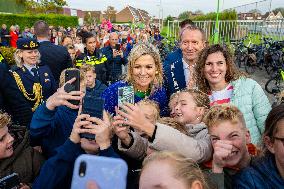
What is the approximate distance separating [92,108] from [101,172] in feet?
1.70

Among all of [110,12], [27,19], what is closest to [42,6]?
[27,19]

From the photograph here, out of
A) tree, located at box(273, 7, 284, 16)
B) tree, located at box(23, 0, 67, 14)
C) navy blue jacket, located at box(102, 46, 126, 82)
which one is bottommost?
navy blue jacket, located at box(102, 46, 126, 82)

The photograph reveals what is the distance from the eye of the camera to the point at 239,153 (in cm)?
187

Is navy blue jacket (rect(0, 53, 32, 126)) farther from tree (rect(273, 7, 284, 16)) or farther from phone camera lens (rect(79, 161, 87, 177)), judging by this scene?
tree (rect(273, 7, 284, 16))

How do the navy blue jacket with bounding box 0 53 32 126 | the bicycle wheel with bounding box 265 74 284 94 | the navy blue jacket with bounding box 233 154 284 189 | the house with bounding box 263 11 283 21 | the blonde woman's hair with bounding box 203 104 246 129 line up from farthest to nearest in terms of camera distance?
the house with bounding box 263 11 283 21
the bicycle wheel with bounding box 265 74 284 94
the navy blue jacket with bounding box 0 53 32 126
the blonde woman's hair with bounding box 203 104 246 129
the navy blue jacket with bounding box 233 154 284 189

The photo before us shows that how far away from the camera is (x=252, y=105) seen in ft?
9.36

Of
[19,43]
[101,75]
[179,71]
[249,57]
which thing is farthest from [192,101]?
[249,57]

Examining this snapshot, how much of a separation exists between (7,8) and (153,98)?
132 ft

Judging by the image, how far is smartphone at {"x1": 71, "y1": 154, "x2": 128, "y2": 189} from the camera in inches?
48.8

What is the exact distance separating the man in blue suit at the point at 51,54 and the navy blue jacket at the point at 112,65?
2.01 metres

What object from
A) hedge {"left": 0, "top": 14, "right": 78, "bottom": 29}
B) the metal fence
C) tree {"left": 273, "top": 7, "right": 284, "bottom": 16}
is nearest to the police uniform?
the metal fence

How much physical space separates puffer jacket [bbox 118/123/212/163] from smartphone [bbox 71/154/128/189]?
1.58 feet

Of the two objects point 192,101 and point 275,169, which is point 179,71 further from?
point 275,169

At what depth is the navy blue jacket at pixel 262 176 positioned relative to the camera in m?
1.59
